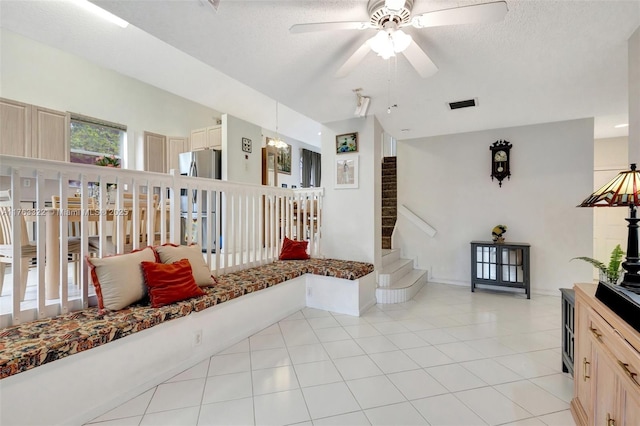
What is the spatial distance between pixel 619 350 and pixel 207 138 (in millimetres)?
6214

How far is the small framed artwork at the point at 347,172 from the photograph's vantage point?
385cm

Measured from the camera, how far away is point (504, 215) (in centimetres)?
433

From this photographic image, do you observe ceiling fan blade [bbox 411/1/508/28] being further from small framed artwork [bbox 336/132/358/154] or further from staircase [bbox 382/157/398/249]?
staircase [bbox 382/157/398/249]

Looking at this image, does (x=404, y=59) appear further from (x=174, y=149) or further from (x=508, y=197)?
(x=174, y=149)

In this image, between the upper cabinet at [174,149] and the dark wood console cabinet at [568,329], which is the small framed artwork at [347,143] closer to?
the dark wood console cabinet at [568,329]

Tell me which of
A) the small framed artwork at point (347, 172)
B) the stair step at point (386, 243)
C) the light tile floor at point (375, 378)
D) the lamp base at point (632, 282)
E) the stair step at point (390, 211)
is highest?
the small framed artwork at point (347, 172)

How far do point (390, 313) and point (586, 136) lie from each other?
366 centimetres

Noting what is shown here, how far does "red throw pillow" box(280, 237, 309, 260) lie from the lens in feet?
12.8

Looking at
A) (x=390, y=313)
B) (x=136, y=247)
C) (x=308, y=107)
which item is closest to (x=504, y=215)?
(x=390, y=313)

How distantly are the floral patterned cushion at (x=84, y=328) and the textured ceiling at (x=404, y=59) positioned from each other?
6.23 ft

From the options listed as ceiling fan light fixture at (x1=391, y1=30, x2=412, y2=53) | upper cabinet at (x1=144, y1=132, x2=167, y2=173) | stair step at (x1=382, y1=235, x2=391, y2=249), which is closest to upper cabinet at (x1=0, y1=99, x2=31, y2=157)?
upper cabinet at (x1=144, y1=132, x2=167, y2=173)

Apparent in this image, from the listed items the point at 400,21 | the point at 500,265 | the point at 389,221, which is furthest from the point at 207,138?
the point at 500,265

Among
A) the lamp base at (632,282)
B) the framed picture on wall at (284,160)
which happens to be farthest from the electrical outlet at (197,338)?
the framed picture on wall at (284,160)

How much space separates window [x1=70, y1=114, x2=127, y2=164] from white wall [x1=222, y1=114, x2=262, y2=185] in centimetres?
237
